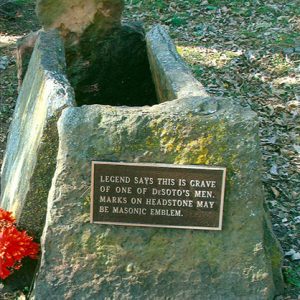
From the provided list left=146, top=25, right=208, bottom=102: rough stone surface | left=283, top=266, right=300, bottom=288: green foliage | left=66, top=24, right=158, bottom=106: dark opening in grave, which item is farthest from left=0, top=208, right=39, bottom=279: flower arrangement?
left=66, top=24, right=158, bottom=106: dark opening in grave

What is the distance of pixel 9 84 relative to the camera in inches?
281

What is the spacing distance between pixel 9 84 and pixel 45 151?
12.0 ft

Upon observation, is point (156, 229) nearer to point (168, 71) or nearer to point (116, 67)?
point (168, 71)

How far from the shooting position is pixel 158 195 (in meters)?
3.51

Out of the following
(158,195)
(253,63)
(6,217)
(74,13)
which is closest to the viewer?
(158,195)

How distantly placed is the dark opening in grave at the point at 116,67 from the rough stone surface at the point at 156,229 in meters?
2.11

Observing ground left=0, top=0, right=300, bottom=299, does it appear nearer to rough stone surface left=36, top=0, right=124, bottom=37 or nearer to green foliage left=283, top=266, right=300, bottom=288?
green foliage left=283, top=266, right=300, bottom=288

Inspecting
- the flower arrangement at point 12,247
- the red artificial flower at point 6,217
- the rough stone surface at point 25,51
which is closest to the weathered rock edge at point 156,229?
the flower arrangement at point 12,247

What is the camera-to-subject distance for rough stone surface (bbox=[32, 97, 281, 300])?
342 centimetres

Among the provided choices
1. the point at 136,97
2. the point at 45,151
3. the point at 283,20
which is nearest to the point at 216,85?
the point at 136,97

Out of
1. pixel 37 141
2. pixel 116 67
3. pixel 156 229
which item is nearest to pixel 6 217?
pixel 37 141

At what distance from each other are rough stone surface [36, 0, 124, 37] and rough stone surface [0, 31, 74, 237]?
0.71m

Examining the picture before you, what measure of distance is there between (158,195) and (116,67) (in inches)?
92.1

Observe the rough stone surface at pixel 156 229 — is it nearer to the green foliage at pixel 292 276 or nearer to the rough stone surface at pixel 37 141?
the rough stone surface at pixel 37 141
